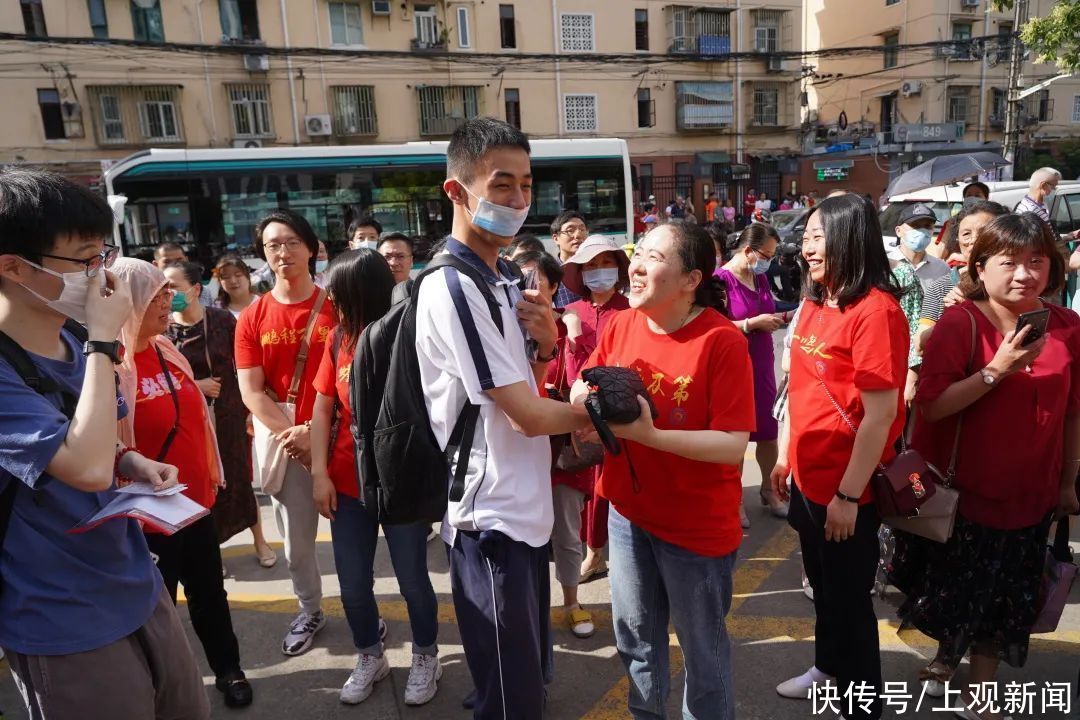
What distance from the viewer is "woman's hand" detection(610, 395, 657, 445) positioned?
1.77 metres

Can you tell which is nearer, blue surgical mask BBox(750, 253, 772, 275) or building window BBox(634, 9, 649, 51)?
blue surgical mask BBox(750, 253, 772, 275)

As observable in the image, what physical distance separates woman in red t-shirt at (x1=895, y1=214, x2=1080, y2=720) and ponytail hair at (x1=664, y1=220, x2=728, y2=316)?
32.8 inches

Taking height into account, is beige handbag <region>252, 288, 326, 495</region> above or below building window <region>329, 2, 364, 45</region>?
below

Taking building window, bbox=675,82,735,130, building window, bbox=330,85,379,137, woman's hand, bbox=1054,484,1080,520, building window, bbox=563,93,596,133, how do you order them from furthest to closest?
building window, bbox=675,82,735,130 < building window, bbox=563,93,596,133 < building window, bbox=330,85,379,137 < woman's hand, bbox=1054,484,1080,520

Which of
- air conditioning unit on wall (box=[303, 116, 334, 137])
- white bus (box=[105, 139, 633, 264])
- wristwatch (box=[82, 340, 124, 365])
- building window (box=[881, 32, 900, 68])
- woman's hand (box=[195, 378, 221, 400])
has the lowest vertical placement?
woman's hand (box=[195, 378, 221, 400])

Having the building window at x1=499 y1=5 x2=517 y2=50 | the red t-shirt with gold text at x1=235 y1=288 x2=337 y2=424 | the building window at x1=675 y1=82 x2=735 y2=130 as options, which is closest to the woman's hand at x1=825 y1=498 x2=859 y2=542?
the red t-shirt with gold text at x1=235 y1=288 x2=337 y2=424

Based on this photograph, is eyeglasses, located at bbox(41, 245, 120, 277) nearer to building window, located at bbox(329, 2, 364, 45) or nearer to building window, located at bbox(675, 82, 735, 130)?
building window, located at bbox(329, 2, 364, 45)

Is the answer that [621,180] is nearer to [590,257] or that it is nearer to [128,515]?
[590,257]

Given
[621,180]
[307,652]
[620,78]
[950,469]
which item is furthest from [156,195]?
[620,78]

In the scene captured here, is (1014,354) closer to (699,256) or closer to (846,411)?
(846,411)

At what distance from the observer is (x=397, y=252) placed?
3.99 metres

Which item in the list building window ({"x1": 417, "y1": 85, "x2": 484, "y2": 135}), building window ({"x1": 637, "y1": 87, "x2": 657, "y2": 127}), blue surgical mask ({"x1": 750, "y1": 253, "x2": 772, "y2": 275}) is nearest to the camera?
blue surgical mask ({"x1": 750, "y1": 253, "x2": 772, "y2": 275})

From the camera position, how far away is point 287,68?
70.3 feet

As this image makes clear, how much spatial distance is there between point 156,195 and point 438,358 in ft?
36.5
